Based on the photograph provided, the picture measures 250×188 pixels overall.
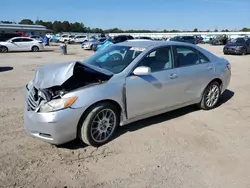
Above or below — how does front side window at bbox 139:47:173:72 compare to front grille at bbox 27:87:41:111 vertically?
above

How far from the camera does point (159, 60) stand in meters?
4.62

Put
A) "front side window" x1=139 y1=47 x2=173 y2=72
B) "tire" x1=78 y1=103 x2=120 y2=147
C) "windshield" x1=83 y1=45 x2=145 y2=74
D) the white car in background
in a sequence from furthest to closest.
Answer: the white car in background → "front side window" x1=139 y1=47 x2=173 y2=72 → "windshield" x1=83 y1=45 x2=145 y2=74 → "tire" x1=78 y1=103 x2=120 y2=147

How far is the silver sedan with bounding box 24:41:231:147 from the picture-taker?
3510mm

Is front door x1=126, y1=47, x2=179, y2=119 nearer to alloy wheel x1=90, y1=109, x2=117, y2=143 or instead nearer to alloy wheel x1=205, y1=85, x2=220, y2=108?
alloy wheel x1=90, y1=109, x2=117, y2=143

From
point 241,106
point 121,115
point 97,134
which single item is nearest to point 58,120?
point 97,134

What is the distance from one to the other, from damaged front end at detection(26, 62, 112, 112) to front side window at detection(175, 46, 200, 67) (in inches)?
63.8

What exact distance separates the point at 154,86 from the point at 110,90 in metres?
0.91

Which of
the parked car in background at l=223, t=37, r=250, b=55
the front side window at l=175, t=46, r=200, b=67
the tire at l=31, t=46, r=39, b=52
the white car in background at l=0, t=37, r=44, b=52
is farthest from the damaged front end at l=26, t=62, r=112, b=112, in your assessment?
the tire at l=31, t=46, r=39, b=52

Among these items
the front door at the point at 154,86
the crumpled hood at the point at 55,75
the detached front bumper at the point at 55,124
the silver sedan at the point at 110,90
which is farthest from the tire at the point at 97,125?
the crumpled hood at the point at 55,75

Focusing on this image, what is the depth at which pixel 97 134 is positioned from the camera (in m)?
3.85

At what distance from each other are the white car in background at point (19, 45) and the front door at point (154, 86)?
22.4 meters

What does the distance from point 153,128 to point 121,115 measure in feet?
2.60

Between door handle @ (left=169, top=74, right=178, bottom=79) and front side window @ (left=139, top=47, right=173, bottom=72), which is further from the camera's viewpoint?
door handle @ (left=169, top=74, right=178, bottom=79)

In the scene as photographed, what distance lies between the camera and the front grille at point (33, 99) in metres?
3.69
